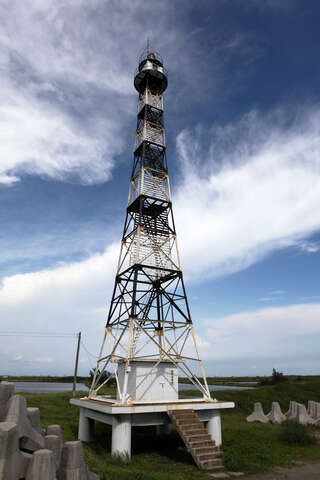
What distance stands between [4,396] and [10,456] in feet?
4.78

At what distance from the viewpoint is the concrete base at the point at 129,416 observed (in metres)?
12.8

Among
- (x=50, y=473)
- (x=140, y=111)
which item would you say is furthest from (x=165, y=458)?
(x=140, y=111)

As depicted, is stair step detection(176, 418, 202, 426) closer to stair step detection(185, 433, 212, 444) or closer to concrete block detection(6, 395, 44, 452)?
stair step detection(185, 433, 212, 444)

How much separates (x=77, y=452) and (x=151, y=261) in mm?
12416

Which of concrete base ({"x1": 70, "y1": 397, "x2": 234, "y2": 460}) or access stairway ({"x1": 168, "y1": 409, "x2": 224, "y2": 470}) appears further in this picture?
concrete base ({"x1": 70, "y1": 397, "x2": 234, "y2": 460})

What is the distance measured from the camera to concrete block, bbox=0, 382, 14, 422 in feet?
21.9

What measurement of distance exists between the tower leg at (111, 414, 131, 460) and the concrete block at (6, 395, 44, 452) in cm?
680

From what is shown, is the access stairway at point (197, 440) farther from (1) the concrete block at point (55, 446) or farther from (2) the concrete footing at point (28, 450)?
(1) the concrete block at point (55, 446)

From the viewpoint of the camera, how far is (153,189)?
68.6 feet

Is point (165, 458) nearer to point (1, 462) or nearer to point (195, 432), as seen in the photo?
point (195, 432)

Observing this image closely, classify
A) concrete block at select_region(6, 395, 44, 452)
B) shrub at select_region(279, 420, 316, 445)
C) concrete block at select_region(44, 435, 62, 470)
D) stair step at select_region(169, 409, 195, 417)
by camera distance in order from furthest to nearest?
shrub at select_region(279, 420, 316, 445) < stair step at select_region(169, 409, 195, 417) < concrete block at select_region(44, 435, 62, 470) < concrete block at select_region(6, 395, 44, 452)

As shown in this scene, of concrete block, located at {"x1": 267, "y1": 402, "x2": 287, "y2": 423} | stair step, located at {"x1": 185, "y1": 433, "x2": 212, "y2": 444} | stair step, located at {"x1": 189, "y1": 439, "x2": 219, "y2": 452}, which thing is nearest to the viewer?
stair step, located at {"x1": 189, "y1": 439, "x2": 219, "y2": 452}

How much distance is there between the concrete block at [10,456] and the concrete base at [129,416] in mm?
7086

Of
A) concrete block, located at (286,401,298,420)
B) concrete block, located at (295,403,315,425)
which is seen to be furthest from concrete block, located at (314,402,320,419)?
concrete block, located at (286,401,298,420)
